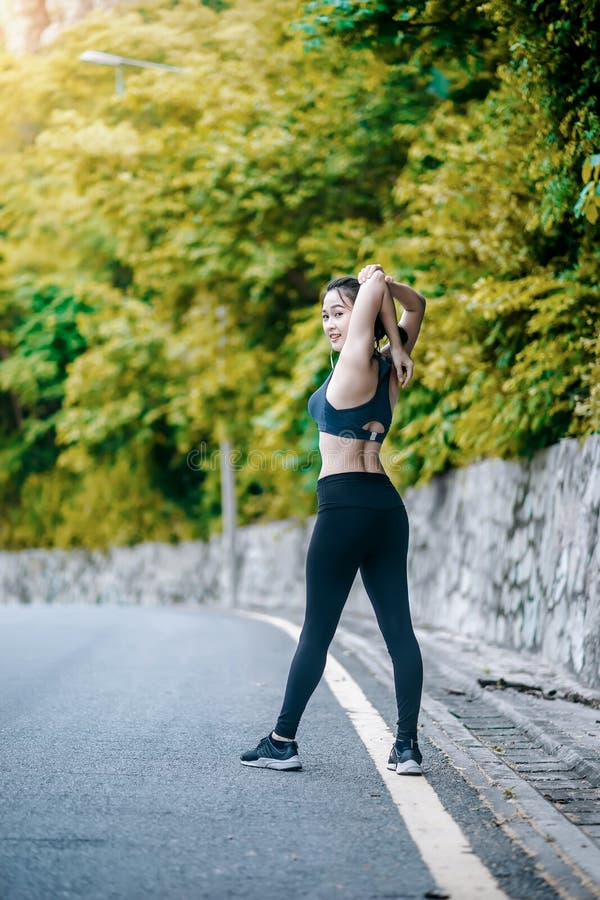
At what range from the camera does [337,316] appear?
498cm

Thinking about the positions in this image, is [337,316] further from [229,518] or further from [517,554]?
[229,518]

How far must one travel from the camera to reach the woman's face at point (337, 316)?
16.3ft

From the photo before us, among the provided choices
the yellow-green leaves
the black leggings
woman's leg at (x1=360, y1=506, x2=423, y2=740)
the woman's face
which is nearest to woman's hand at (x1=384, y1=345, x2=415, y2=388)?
the woman's face

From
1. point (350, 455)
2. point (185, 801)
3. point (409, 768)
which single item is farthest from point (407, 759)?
point (350, 455)

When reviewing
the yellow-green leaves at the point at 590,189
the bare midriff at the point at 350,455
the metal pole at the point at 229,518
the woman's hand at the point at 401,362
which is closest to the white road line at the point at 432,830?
the bare midriff at the point at 350,455

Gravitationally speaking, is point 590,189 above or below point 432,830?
above

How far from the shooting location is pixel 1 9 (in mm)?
56094

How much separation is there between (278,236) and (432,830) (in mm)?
A: 13540

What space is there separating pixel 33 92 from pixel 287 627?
2513 cm

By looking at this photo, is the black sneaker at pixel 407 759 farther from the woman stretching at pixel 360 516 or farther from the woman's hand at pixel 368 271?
the woman's hand at pixel 368 271

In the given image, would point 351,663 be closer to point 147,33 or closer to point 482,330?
point 482,330

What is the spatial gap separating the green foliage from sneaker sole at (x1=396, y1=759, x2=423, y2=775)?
9.33ft

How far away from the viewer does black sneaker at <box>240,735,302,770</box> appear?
16.0 feet

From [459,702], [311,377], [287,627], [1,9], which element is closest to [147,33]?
[311,377]
